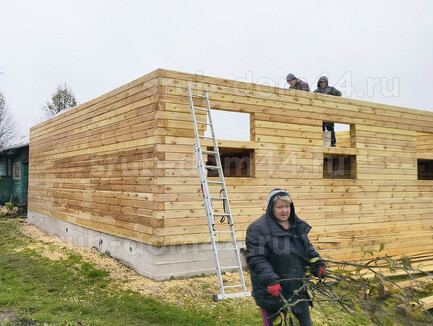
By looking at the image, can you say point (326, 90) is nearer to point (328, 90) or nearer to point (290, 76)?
point (328, 90)

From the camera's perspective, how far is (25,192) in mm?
20812

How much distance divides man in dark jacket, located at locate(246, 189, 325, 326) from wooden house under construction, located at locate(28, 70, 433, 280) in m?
3.86

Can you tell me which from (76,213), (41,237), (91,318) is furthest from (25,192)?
(91,318)

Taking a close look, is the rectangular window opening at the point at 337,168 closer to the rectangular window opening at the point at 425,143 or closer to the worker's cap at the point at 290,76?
the worker's cap at the point at 290,76

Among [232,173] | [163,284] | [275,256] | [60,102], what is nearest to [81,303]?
[163,284]

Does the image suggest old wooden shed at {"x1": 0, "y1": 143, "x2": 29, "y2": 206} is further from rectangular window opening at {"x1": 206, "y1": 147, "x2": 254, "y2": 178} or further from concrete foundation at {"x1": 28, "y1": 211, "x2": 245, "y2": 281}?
concrete foundation at {"x1": 28, "y1": 211, "x2": 245, "y2": 281}

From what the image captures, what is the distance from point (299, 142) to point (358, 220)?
2630 millimetres

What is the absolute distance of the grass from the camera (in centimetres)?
575

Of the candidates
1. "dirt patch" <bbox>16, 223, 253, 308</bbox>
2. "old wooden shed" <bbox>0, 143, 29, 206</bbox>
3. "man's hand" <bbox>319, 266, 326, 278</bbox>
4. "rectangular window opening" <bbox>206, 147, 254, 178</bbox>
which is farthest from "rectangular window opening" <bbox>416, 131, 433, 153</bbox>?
"old wooden shed" <bbox>0, 143, 29, 206</bbox>

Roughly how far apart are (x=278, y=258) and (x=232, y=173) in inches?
309

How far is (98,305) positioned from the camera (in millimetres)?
6441

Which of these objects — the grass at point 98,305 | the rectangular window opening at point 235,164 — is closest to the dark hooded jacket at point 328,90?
the rectangular window opening at point 235,164

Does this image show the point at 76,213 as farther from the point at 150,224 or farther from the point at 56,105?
the point at 56,105

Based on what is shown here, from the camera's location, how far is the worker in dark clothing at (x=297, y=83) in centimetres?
1006
